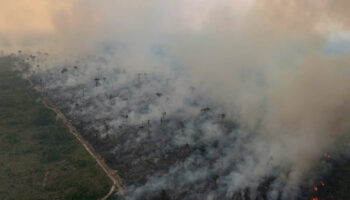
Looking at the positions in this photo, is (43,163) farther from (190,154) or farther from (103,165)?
(190,154)

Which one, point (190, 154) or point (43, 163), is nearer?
point (190, 154)

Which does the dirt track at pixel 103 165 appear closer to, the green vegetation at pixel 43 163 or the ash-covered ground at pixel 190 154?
the green vegetation at pixel 43 163

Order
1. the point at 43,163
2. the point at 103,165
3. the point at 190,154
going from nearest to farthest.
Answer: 1. the point at 103,165
2. the point at 190,154
3. the point at 43,163

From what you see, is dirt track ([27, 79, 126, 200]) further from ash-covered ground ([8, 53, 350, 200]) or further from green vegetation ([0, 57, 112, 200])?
ash-covered ground ([8, 53, 350, 200])

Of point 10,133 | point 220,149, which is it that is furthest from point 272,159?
point 10,133

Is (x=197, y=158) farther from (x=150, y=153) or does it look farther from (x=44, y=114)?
(x=44, y=114)

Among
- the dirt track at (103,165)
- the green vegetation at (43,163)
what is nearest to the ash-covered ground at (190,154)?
the dirt track at (103,165)

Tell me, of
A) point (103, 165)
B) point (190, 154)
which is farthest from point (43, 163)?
point (190, 154)
